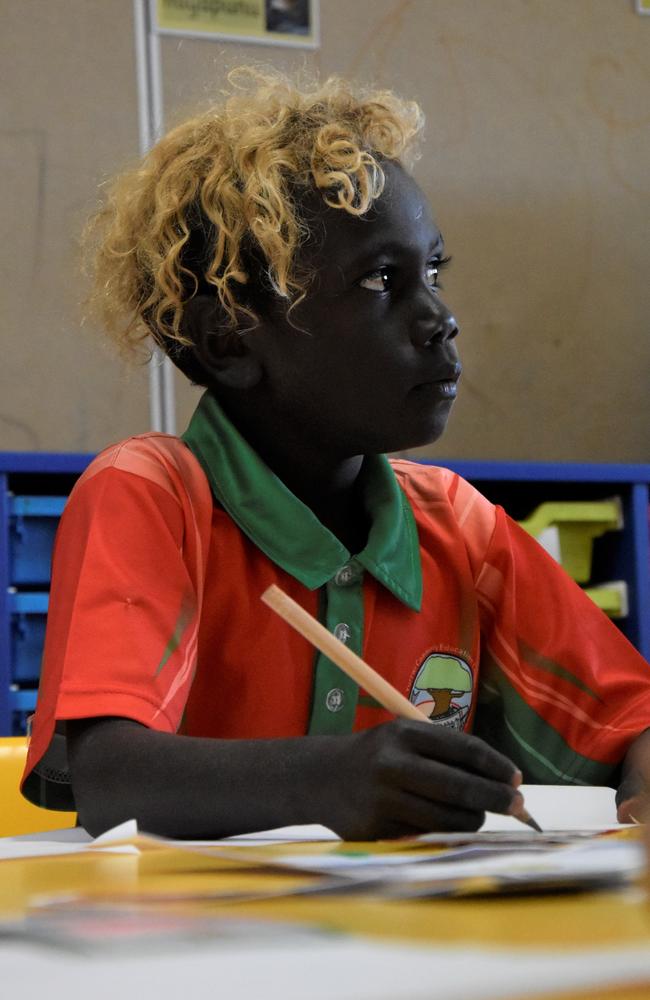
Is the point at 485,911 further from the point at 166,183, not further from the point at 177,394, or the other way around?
the point at 177,394

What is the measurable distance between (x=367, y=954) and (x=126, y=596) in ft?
1.54

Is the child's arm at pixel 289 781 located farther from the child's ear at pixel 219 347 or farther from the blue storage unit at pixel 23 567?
the blue storage unit at pixel 23 567

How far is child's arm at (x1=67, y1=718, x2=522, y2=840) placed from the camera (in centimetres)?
46

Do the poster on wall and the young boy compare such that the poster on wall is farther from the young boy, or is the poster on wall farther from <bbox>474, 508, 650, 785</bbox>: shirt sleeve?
<bbox>474, 508, 650, 785</bbox>: shirt sleeve

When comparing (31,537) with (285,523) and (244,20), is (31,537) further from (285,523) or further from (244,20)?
(244,20)

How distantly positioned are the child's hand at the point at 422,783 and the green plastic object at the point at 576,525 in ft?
3.65

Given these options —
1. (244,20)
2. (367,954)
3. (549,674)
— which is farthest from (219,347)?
(244,20)

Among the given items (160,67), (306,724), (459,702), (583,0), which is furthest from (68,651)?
(583,0)

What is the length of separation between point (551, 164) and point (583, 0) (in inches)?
12.2

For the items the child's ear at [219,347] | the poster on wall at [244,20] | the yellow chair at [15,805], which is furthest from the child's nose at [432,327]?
the poster on wall at [244,20]

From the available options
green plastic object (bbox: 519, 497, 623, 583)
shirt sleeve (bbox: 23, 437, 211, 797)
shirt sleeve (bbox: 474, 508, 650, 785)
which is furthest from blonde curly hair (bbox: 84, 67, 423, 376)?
green plastic object (bbox: 519, 497, 623, 583)

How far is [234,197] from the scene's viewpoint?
30.7 inches

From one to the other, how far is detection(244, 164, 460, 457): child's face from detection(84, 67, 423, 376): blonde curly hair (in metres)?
0.01

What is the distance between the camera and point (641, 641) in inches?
63.9
